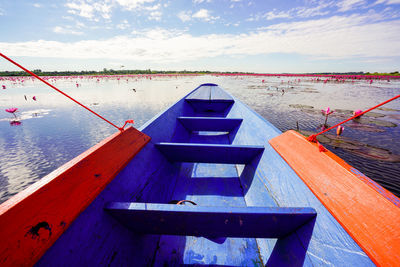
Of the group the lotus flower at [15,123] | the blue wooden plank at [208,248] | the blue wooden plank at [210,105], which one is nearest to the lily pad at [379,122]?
the blue wooden plank at [210,105]

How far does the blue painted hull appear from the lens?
944 mm

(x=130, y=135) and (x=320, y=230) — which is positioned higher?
(x=130, y=135)

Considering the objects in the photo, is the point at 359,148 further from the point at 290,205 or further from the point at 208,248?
the point at 208,248

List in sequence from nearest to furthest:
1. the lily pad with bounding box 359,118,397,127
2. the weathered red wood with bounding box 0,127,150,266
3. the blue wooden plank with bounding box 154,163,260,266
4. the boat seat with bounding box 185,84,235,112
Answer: the weathered red wood with bounding box 0,127,150,266, the blue wooden plank with bounding box 154,163,260,266, the boat seat with bounding box 185,84,235,112, the lily pad with bounding box 359,118,397,127

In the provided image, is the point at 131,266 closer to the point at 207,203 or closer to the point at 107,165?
the point at 107,165

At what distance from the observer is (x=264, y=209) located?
42.1 inches

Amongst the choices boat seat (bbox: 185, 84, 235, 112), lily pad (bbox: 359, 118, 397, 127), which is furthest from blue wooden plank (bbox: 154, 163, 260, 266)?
lily pad (bbox: 359, 118, 397, 127)

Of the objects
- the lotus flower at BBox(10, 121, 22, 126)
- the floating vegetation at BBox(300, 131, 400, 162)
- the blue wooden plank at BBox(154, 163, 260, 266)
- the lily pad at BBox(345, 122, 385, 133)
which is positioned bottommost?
the floating vegetation at BBox(300, 131, 400, 162)

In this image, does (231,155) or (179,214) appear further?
(231,155)

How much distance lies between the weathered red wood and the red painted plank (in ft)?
4.87

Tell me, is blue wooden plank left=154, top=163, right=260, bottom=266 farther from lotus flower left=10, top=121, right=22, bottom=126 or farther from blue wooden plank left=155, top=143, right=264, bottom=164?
lotus flower left=10, top=121, right=22, bottom=126

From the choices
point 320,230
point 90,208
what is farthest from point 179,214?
point 320,230

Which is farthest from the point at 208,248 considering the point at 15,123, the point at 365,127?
the point at 15,123

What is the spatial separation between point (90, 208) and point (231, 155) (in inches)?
63.9
